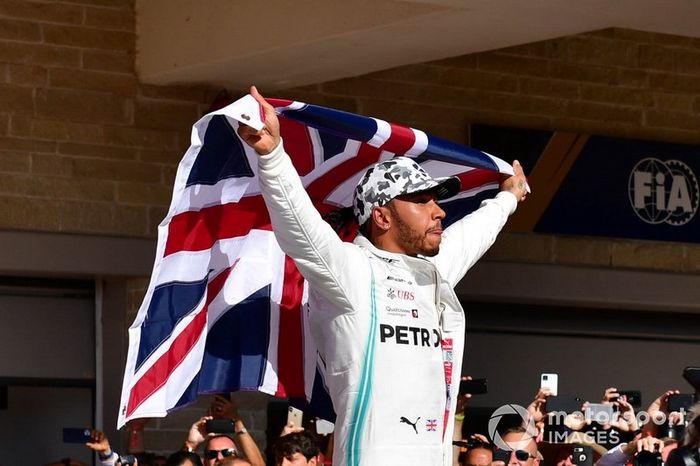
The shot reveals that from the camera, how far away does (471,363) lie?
1134 centimetres

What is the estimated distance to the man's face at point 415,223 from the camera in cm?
552

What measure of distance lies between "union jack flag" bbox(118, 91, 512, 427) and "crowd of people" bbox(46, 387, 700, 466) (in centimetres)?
123

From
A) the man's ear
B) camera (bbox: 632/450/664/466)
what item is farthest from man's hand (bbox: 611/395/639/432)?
the man's ear

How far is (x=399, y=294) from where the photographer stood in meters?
5.43

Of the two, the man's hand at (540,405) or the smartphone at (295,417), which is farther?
the smartphone at (295,417)

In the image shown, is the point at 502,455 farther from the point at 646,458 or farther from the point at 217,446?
the point at 646,458

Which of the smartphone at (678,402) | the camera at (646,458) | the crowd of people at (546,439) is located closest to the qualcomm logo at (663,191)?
the crowd of people at (546,439)

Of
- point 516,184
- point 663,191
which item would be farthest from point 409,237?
point 663,191

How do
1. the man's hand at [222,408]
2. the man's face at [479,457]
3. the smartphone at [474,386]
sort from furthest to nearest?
the man's hand at [222,408]
the man's face at [479,457]
the smartphone at [474,386]

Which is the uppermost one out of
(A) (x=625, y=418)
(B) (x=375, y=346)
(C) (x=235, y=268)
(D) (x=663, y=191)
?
(D) (x=663, y=191)

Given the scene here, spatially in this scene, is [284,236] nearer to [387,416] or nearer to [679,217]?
[387,416]

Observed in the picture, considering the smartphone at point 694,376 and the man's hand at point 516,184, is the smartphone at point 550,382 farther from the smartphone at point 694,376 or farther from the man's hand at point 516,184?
the smartphone at point 694,376

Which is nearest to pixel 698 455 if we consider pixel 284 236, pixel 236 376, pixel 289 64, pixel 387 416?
pixel 387 416

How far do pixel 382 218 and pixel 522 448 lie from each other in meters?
2.18
